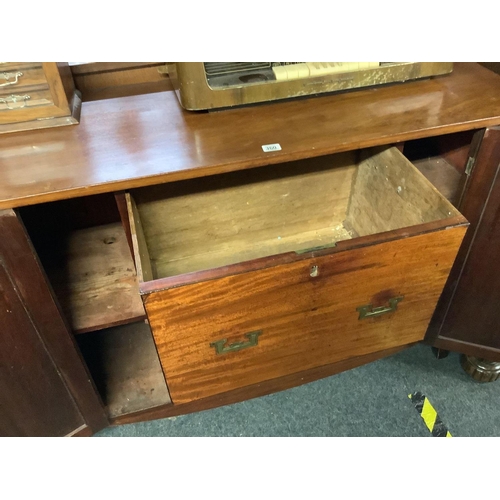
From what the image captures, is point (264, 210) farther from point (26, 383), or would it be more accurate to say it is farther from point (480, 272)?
point (26, 383)

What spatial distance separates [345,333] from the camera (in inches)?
29.0

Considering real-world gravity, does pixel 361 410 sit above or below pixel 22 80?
below

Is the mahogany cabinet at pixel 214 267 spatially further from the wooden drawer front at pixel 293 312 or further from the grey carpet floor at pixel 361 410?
the grey carpet floor at pixel 361 410

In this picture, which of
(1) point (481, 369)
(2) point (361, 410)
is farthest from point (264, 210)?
(1) point (481, 369)

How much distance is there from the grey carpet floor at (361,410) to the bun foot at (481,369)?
0.03 m

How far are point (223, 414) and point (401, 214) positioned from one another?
1.90 ft

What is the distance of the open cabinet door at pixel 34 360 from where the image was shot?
0.60 meters

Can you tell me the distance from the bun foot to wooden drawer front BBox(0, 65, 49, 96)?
3.32 ft

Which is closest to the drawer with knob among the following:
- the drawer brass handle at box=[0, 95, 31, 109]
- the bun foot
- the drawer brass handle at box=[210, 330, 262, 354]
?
the drawer brass handle at box=[210, 330, 262, 354]

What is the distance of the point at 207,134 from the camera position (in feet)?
2.26

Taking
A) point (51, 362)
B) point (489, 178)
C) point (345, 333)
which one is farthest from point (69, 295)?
point (489, 178)

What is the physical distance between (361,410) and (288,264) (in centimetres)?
58

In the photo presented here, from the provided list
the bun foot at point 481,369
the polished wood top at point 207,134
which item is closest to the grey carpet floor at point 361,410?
the bun foot at point 481,369

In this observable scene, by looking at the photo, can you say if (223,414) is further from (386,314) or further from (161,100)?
(161,100)
